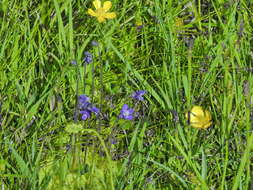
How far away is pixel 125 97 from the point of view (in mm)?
2088

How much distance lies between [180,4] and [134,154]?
Answer: 806 mm

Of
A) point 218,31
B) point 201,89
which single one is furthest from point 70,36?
point 218,31

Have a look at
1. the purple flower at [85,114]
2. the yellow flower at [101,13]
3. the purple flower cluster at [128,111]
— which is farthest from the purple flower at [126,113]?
the yellow flower at [101,13]

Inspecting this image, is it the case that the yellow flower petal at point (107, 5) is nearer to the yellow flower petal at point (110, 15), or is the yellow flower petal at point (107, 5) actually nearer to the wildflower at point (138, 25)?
the yellow flower petal at point (110, 15)

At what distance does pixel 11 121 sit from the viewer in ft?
6.72

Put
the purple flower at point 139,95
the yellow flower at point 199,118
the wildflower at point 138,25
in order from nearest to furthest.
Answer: the yellow flower at point 199,118, the purple flower at point 139,95, the wildflower at point 138,25

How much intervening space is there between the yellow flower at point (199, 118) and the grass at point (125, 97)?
3 centimetres

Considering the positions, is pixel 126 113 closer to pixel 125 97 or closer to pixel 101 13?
pixel 125 97

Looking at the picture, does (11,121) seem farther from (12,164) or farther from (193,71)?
(193,71)

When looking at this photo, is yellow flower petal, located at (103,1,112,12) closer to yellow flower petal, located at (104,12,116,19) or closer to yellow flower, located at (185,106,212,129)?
yellow flower petal, located at (104,12,116,19)

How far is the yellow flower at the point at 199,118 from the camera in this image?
1.86 m

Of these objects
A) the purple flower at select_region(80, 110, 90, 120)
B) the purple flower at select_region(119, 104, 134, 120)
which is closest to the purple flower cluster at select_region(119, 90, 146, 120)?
the purple flower at select_region(119, 104, 134, 120)

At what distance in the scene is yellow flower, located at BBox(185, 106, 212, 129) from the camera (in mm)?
1856

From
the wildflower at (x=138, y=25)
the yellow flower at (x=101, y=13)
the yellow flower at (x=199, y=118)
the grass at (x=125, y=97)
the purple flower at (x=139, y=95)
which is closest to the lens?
the grass at (x=125, y=97)
